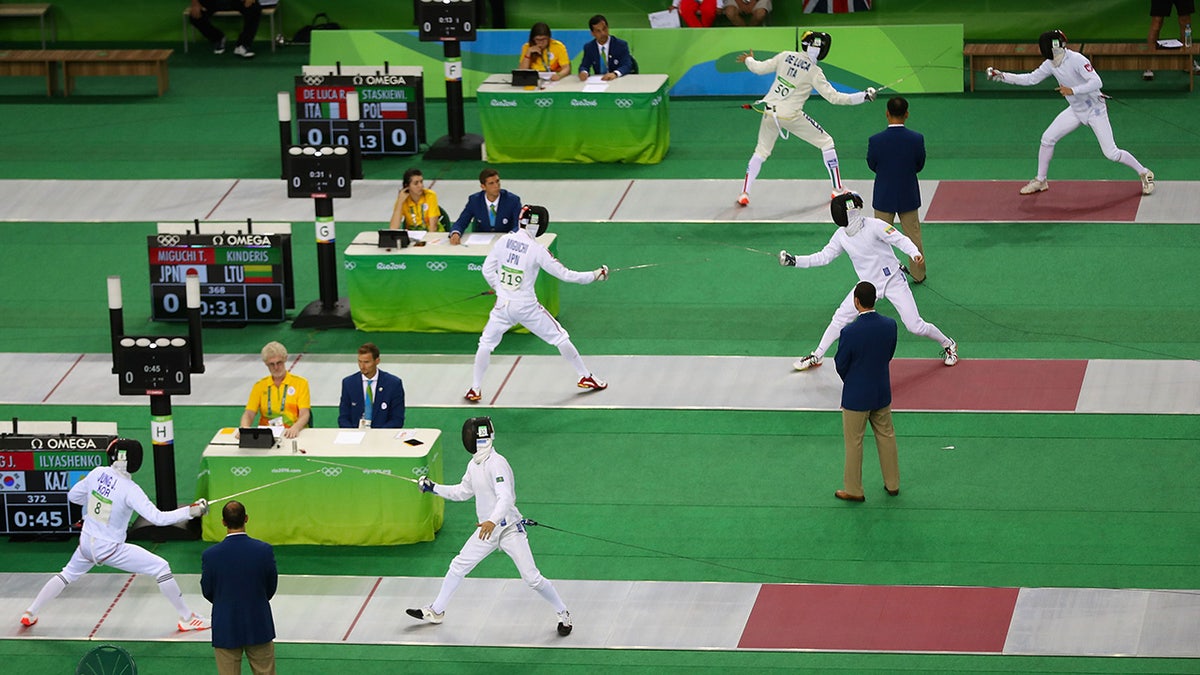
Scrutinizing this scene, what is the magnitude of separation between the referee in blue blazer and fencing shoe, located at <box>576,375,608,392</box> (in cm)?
584

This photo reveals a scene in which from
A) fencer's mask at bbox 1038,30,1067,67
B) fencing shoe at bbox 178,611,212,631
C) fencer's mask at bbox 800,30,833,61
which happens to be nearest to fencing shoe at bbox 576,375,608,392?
fencing shoe at bbox 178,611,212,631

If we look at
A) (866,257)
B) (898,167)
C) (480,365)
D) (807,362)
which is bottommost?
(807,362)

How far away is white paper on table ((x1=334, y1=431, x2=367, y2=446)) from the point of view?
13836mm

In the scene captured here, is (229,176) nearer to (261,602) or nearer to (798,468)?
(798,468)

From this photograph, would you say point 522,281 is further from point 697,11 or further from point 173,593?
point 697,11

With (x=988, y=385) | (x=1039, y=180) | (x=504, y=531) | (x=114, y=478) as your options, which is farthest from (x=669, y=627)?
(x=1039, y=180)

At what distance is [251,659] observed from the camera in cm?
1126

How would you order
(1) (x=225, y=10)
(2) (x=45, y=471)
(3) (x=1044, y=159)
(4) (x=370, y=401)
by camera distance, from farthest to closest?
(1) (x=225, y=10) < (3) (x=1044, y=159) < (4) (x=370, y=401) < (2) (x=45, y=471)

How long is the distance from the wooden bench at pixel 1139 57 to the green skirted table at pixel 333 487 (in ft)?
49.7

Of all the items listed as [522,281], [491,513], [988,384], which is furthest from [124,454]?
[988,384]

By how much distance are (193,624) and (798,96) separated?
1069cm

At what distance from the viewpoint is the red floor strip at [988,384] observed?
16.0 meters

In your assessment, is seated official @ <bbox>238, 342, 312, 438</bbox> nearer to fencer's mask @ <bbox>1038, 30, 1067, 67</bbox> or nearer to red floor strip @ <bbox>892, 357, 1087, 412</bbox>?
red floor strip @ <bbox>892, 357, 1087, 412</bbox>

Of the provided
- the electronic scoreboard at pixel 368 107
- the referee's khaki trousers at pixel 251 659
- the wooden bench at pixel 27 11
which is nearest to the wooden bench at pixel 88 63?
the wooden bench at pixel 27 11
